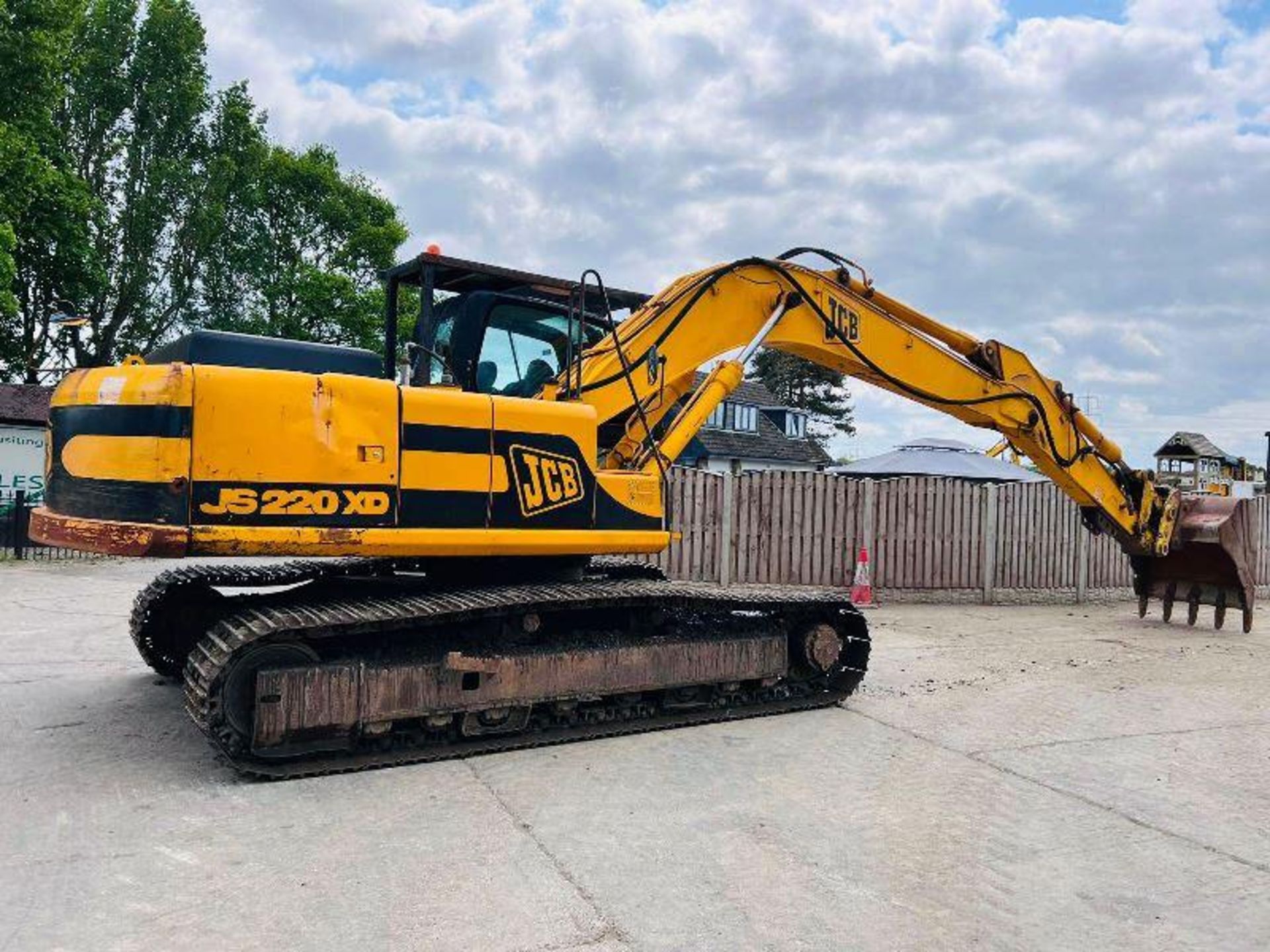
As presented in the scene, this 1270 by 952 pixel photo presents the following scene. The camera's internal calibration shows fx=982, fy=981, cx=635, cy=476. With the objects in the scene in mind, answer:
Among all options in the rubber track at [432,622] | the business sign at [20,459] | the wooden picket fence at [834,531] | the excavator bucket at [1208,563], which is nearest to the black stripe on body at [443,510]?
the rubber track at [432,622]

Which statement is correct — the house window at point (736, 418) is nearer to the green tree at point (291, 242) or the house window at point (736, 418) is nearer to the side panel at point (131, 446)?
the green tree at point (291, 242)

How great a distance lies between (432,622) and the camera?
5086 millimetres

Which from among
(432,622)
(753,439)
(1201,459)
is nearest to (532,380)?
(432,622)

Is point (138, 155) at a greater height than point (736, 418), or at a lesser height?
greater

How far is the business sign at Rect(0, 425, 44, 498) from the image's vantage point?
66.1ft

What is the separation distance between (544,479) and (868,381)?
3.39m

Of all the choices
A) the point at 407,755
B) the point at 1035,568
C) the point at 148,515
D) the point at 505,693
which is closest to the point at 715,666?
the point at 505,693

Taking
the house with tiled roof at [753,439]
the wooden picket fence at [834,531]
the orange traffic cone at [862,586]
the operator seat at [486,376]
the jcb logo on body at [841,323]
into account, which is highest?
the house with tiled roof at [753,439]

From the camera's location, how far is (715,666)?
584cm

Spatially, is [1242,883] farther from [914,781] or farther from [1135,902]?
[914,781]

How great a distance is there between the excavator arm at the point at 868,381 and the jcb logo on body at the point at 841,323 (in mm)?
11

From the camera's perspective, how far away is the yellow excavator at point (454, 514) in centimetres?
448

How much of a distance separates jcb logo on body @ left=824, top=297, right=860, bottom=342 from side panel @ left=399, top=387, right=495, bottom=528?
3.04 m

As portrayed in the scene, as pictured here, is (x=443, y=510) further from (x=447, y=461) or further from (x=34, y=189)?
(x=34, y=189)
